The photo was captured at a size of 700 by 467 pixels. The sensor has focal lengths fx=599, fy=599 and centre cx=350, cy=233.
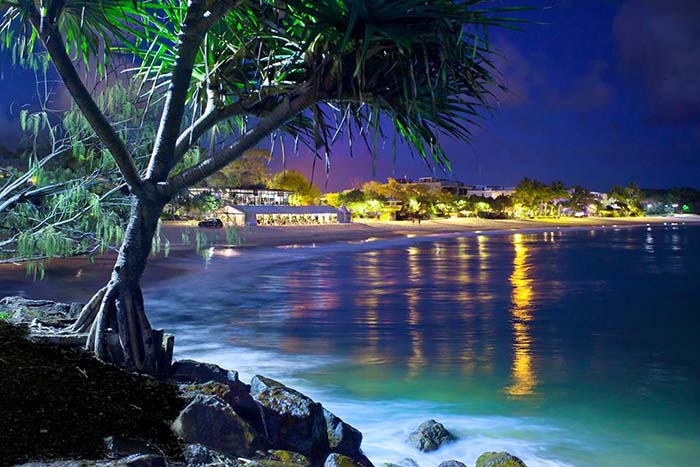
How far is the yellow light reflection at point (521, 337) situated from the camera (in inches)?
392

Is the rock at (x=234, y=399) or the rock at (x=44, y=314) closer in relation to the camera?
the rock at (x=234, y=399)

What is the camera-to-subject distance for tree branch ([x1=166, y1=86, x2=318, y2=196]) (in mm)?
4707

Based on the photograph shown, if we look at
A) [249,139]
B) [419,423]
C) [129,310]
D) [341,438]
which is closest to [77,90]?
[249,139]

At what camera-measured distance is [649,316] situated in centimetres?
1798

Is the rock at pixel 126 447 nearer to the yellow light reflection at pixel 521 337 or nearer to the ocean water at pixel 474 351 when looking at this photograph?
the ocean water at pixel 474 351

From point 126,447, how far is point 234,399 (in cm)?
147

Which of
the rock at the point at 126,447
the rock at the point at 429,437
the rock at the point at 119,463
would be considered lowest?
the rock at the point at 429,437

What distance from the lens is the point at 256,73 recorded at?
5.61 metres

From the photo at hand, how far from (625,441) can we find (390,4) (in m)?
6.54

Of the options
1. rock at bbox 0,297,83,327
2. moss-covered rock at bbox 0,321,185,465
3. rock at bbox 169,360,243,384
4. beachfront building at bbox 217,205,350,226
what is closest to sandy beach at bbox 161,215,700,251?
beachfront building at bbox 217,205,350,226

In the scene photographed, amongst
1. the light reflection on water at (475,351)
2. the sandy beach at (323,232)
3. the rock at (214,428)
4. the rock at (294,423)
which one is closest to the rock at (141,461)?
the rock at (214,428)

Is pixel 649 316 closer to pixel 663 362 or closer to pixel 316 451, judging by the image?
pixel 663 362

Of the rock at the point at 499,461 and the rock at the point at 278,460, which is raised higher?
the rock at the point at 278,460

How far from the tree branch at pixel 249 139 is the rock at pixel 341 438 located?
7.96ft
